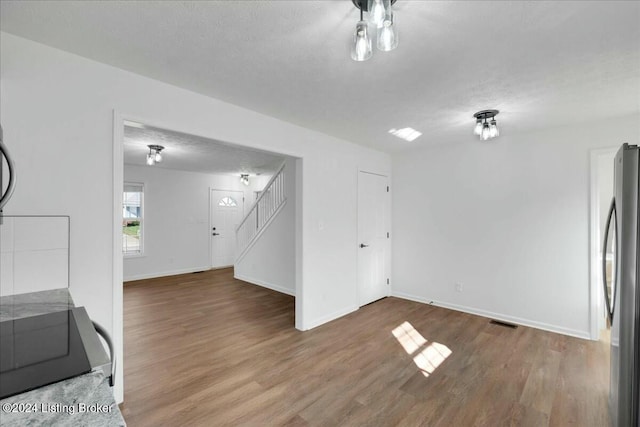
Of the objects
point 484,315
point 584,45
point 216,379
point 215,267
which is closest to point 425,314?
point 484,315

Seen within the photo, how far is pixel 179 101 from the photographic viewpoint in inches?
93.9

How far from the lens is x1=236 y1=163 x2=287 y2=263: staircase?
517cm

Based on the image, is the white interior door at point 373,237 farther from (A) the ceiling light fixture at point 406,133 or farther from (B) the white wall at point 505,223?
(A) the ceiling light fixture at point 406,133

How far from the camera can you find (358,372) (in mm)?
2572

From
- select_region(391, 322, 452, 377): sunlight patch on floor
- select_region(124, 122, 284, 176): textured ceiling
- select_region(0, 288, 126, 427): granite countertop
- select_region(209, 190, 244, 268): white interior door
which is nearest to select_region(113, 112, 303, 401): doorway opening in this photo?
select_region(124, 122, 284, 176): textured ceiling

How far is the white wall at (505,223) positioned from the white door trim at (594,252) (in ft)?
0.14

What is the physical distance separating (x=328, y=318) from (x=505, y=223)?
8.72ft

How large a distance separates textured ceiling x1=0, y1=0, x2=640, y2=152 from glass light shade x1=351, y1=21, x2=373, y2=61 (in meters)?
0.17

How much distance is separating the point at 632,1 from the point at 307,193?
9.20 feet

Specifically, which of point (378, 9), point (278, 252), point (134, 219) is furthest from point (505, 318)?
point (134, 219)

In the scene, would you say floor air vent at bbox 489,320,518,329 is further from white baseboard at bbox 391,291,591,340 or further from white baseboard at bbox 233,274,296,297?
white baseboard at bbox 233,274,296,297

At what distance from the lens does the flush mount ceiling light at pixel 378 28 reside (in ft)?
4.19

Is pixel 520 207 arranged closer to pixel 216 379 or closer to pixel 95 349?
pixel 216 379

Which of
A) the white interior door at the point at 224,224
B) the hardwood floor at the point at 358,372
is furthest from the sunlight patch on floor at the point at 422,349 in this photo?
the white interior door at the point at 224,224
